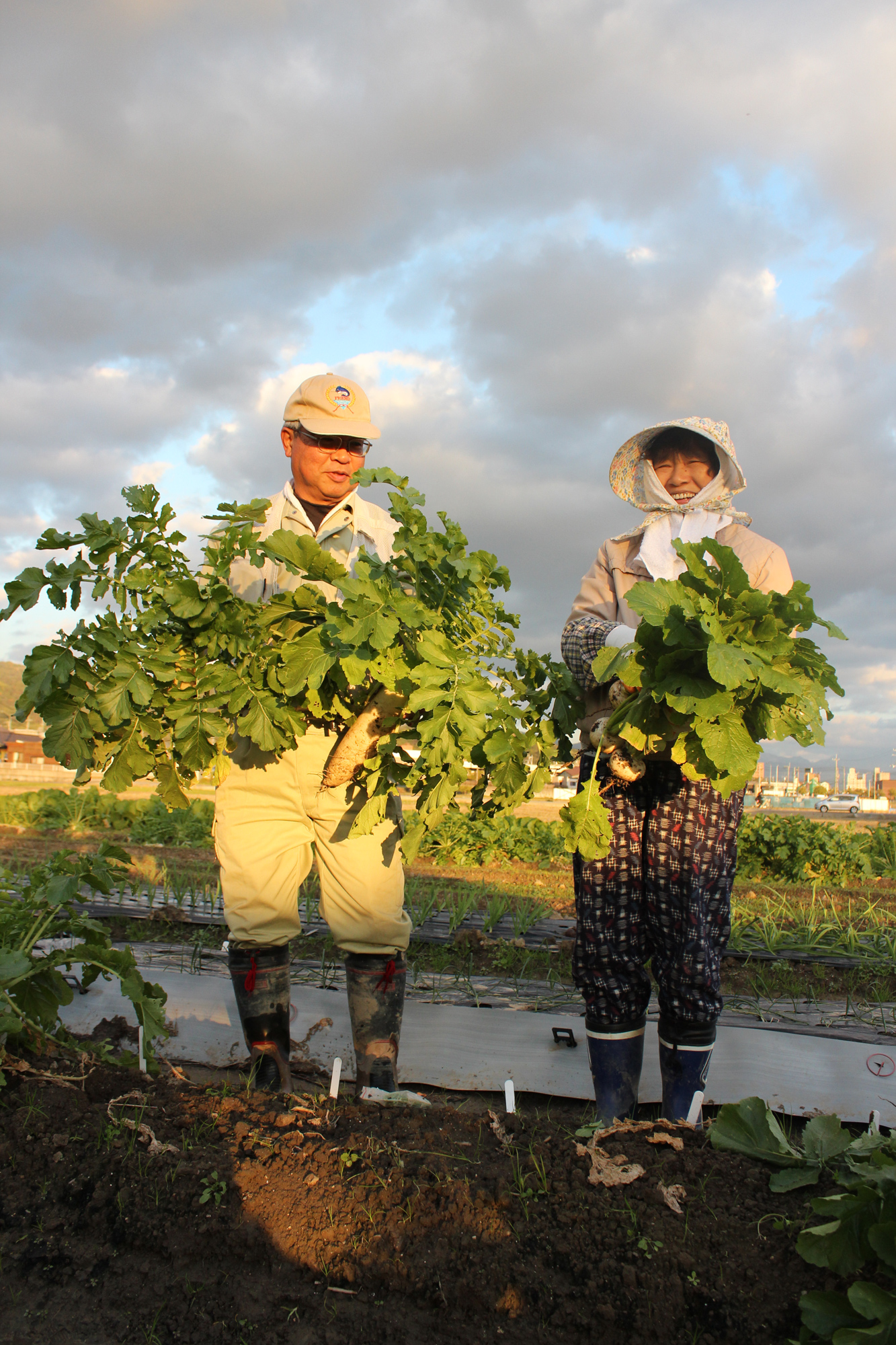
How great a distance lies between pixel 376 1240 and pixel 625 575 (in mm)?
1523

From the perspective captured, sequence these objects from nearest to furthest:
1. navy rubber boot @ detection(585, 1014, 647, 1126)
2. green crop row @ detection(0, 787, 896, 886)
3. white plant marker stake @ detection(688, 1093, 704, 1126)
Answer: white plant marker stake @ detection(688, 1093, 704, 1126) < navy rubber boot @ detection(585, 1014, 647, 1126) < green crop row @ detection(0, 787, 896, 886)

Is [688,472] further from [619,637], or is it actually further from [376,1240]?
[376,1240]

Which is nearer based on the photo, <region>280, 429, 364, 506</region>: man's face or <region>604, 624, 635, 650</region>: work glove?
<region>604, 624, 635, 650</region>: work glove

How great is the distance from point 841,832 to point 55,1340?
22.7ft

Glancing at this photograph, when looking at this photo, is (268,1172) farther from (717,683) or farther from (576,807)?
(717,683)

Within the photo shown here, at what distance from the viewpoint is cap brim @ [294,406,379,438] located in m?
2.29

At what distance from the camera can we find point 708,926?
187cm

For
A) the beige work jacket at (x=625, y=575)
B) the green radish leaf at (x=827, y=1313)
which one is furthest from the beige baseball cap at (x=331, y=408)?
the green radish leaf at (x=827, y=1313)

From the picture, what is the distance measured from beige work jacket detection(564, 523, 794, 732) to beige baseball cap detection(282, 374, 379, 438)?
763mm

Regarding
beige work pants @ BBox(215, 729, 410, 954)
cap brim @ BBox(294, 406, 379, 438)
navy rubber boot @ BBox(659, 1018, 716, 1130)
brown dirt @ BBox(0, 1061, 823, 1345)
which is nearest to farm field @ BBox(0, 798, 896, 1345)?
brown dirt @ BBox(0, 1061, 823, 1345)

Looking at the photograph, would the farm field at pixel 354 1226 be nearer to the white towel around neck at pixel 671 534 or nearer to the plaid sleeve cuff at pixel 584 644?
the plaid sleeve cuff at pixel 584 644

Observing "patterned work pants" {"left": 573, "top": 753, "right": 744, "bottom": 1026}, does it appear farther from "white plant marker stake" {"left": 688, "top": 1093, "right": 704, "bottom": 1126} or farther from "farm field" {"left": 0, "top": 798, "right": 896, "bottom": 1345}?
"farm field" {"left": 0, "top": 798, "right": 896, "bottom": 1345}

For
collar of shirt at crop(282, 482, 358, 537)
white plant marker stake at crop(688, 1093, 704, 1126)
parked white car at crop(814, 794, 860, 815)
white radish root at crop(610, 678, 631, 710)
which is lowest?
parked white car at crop(814, 794, 860, 815)

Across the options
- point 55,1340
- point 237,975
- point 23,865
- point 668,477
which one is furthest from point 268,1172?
point 23,865
